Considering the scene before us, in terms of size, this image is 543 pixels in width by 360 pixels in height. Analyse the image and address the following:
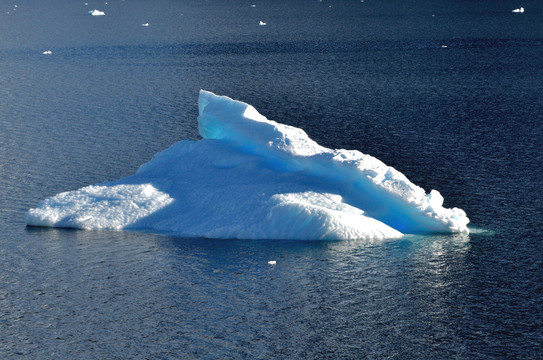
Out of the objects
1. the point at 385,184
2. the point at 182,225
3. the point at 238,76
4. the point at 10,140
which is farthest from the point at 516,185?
the point at 238,76

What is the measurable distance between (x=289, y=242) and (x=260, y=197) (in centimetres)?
174

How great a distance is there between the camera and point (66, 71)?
2242 inches

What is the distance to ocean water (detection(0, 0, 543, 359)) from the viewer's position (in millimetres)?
16578

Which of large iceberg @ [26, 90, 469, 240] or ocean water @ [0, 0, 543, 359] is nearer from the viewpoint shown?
ocean water @ [0, 0, 543, 359]

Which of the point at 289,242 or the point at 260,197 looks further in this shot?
the point at 260,197

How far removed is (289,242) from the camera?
21703mm

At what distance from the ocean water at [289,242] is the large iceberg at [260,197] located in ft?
1.97

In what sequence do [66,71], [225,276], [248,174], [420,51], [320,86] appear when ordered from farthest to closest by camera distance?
[420,51] → [66,71] → [320,86] → [248,174] → [225,276]

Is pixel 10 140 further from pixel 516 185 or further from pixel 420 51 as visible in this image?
pixel 420 51

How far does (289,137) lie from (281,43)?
49105mm

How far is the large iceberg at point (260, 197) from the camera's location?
864 inches

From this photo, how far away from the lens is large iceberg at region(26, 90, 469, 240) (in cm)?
2194

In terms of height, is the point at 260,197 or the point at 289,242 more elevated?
the point at 260,197

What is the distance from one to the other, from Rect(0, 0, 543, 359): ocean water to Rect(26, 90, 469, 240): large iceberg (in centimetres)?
60
